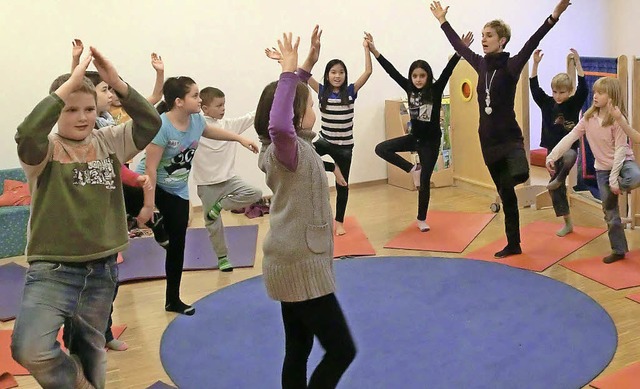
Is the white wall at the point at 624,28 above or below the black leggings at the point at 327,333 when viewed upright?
above

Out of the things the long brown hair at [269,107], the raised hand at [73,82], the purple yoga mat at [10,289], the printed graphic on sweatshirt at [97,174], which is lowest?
the purple yoga mat at [10,289]

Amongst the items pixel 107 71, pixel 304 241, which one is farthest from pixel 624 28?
pixel 107 71

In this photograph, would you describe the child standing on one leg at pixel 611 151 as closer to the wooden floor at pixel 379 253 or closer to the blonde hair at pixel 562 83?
the wooden floor at pixel 379 253

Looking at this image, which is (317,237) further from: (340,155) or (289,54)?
(340,155)

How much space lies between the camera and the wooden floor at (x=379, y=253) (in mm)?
3318

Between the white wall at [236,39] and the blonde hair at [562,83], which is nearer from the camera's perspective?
the blonde hair at [562,83]

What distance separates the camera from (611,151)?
4379 millimetres

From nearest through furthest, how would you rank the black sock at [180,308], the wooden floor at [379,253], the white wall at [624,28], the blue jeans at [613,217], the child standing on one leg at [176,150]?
the wooden floor at [379,253] → the child standing on one leg at [176,150] → the black sock at [180,308] → the blue jeans at [613,217] → the white wall at [624,28]

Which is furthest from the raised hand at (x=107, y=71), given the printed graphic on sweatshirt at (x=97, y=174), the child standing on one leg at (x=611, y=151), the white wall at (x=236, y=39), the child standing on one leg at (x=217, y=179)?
the white wall at (x=236, y=39)

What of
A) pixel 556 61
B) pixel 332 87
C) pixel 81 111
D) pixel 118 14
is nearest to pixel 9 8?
pixel 118 14

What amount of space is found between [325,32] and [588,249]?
141 inches

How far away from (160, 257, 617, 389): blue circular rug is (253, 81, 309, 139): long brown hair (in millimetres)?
1267

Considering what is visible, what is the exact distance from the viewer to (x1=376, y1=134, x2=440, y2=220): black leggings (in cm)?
534

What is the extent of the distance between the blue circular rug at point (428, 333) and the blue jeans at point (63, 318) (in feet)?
2.43
